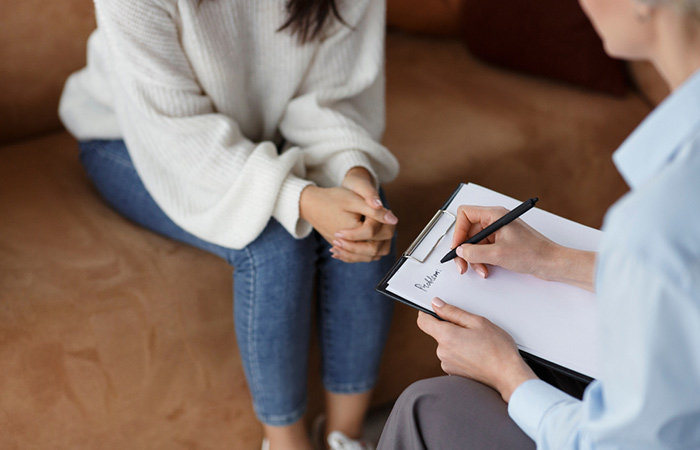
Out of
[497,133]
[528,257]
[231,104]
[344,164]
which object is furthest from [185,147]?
[497,133]

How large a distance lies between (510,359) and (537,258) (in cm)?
12

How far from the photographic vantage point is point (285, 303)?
37.3 inches

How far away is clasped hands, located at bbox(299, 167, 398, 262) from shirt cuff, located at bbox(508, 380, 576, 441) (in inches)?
12.0

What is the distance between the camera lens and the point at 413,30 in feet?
4.92

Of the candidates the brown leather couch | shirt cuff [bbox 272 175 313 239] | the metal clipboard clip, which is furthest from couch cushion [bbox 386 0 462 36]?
the metal clipboard clip

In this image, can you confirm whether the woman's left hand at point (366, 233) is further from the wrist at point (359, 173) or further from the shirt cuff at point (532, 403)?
the shirt cuff at point (532, 403)

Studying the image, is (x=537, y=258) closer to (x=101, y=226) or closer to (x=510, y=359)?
(x=510, y=359)

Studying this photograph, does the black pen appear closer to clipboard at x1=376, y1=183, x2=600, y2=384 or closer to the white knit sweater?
clipboard at x1=376, y1=183, x2=600, y2=384

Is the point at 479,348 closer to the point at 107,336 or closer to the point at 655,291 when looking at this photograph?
the point at 655,291

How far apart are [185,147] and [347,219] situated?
0.24m

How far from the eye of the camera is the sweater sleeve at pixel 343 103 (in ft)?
3.25

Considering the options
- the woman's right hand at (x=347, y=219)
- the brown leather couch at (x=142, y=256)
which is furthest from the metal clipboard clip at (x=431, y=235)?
the brown leather couch at (x=142, y=256)

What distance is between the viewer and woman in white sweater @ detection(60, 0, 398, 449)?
905 mm

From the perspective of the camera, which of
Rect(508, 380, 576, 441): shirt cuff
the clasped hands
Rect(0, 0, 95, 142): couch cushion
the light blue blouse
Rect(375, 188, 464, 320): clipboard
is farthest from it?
Rect(0, 0, 95, 142): couch cushion
